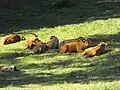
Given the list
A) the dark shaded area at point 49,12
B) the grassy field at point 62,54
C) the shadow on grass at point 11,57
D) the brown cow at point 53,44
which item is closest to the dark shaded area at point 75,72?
the grassy field at point 62,54

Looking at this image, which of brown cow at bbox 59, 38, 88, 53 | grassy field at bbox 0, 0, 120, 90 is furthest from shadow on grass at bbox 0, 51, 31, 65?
brown cow at bbox 59, 38, 88, 53

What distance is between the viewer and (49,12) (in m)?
31.0

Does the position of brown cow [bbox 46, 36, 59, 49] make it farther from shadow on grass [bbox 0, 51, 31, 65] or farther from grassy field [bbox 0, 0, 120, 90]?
shadow on grass [bbox 0, 51, 31, 65]

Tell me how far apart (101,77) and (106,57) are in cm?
352

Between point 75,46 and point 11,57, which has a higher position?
point 75,46

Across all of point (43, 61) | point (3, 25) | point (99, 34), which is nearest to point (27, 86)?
point (43, 61)

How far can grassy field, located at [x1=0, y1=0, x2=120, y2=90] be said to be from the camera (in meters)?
13.8

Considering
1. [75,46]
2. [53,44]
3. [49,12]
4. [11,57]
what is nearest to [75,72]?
[75,46]

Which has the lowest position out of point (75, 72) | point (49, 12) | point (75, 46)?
point (49, 12)

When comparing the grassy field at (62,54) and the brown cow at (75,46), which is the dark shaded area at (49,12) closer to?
the grassy field at (62,54)

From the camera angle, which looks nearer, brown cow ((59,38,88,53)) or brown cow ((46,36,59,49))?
brown cow ((59,38,88,53))

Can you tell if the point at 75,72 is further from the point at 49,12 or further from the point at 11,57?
the point at 49,12

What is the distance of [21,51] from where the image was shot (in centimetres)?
2056

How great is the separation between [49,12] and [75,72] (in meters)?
15.5
